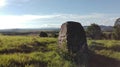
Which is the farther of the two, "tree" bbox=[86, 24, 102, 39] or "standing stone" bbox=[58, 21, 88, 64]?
"tree" bbox=[86, 24, 102, 39]

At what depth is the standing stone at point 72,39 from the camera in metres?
19.8

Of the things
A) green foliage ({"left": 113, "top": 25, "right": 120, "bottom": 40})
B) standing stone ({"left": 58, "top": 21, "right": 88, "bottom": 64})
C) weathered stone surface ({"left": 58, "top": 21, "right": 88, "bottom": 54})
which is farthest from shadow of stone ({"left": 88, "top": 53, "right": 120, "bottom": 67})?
green foliage ({"left": 113, "top": 25, "right": 120, "bottom": 40})

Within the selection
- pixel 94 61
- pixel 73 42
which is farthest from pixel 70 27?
pixel 94 61

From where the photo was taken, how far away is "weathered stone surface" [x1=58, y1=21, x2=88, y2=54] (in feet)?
65.6

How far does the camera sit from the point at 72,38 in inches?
798

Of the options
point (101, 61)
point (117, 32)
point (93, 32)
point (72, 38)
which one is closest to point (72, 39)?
point (72, 38)

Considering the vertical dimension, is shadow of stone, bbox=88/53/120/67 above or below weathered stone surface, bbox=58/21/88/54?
below

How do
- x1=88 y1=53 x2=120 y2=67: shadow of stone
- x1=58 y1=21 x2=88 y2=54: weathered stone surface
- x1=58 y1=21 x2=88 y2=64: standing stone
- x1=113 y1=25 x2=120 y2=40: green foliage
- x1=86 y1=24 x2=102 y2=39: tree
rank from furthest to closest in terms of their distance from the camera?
x1=86 y1=24 x2=102 y2=39: tree, x1=113 y1=25 x2=120 y2=40: green foliage, x1=58 y1=21 x2=88 y2=54: weathered stone surface, x1=58 y1=21 x2=88 y2=64: standing stone, x1=88 y1=53 x2=120 y2=67: shadow of stone

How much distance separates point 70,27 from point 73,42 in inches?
49.9

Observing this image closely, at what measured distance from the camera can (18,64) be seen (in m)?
15.5

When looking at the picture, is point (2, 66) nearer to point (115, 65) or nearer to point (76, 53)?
point (76, 53)

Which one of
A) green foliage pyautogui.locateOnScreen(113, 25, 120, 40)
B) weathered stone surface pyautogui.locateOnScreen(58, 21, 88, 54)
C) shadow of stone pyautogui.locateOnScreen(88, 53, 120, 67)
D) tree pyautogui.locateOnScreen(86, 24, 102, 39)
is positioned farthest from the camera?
tree pyautogui.locateOnScreen(86, 24, 102, 39)

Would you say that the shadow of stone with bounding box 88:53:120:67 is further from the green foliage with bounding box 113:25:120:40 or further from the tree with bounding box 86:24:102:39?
the tree with bounding box 86:24:102:39

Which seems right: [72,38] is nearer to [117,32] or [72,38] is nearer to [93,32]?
[117,32]
